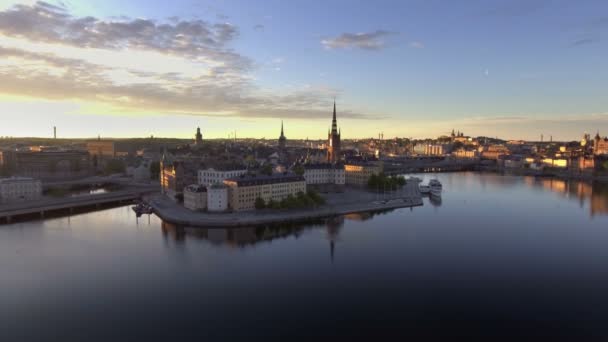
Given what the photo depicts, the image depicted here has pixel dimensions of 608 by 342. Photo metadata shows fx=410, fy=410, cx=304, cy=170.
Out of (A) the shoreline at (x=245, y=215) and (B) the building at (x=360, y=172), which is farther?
(B) the building at (x=360, y=172)

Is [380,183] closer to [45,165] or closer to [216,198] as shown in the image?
[216,198]

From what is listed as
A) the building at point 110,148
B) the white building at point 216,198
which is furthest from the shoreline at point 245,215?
the building at point 110,148

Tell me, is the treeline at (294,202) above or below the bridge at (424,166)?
below

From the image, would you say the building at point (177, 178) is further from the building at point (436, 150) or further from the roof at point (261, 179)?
the building at point (436, 150)

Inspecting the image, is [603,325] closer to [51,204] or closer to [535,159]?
[51,204]

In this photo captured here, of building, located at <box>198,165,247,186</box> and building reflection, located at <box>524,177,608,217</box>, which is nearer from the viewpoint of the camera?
building reflection, located at <box>524,177,608,217</box>

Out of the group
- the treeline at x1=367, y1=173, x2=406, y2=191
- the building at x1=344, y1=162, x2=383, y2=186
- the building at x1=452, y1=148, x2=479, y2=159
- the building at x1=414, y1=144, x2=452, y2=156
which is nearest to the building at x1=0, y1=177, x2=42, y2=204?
the building at x1=344, y1=162, x2=383, y2=186

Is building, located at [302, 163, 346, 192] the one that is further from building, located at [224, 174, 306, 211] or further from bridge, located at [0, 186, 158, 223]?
bridge, located at [0, 186, 158, 223]

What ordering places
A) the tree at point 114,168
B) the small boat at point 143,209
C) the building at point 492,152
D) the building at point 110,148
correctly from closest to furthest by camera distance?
the small boat at point 143,209 < the tree at point 114,168 < the building at point 110,148 < the building at point 492,152
